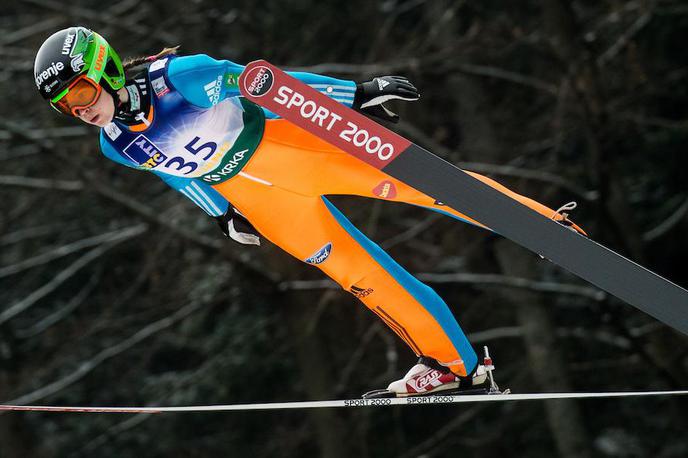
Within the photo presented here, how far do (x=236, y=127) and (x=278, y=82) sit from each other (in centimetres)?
41

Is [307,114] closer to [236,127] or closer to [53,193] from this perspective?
[236,127]

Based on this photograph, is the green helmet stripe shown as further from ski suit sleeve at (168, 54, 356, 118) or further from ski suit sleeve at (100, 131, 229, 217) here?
ski suit sleeve at (100, 131, 229, 217)

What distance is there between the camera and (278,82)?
10.7 ft

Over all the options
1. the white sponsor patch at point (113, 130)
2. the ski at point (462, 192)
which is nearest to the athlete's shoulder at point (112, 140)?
the white sponsor patch at point (113, 130)

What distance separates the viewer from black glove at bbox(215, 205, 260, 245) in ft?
12.7

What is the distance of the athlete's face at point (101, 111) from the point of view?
3392mm

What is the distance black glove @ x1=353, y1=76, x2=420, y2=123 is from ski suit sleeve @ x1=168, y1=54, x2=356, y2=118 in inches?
1.3

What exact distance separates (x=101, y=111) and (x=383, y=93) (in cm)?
90

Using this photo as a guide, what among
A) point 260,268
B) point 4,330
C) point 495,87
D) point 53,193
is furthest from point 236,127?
point 495,87

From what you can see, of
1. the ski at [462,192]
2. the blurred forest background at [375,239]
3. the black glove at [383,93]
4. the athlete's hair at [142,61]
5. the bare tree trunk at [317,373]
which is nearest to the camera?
the ski at [462,192]

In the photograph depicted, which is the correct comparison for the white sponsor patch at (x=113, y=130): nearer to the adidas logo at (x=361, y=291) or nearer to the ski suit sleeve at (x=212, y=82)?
the ski suit sleeve at (x=212, y=82)

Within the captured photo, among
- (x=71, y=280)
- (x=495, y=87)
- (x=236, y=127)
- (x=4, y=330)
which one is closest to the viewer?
(x=236, y=127)

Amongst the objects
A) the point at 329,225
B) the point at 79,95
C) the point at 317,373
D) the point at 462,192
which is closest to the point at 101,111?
the point at 79,95

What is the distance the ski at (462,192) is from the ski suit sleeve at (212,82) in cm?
15
